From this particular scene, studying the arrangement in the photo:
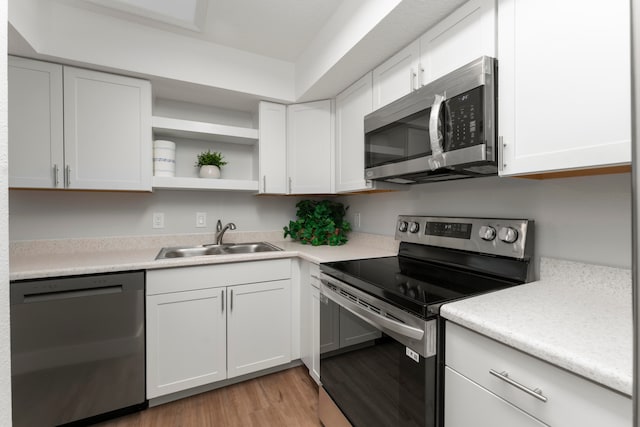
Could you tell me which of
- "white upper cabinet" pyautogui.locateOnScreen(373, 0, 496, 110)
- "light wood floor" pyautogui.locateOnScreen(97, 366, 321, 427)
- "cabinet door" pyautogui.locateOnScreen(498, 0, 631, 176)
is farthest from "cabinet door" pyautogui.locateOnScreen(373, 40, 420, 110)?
"light wood floor" pyautogui.locateOnScreen(97, 366, 321, 427)

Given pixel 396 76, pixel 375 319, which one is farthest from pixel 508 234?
pixel 396 76

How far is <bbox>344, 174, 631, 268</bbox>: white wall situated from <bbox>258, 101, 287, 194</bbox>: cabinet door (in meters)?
1.24

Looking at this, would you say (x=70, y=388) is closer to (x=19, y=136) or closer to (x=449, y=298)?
(x=19, y=136)

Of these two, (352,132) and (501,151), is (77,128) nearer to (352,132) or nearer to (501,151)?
(352,132)

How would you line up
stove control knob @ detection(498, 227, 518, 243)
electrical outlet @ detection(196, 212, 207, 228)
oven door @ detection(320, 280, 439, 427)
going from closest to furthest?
oven door @ detection(320, 280, 439, 427), stove control knob @ detection(498, 227, 518, 243), electrical outlet @ detection(196, 212, 207, 228)

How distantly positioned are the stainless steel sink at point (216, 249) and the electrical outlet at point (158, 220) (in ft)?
0.73

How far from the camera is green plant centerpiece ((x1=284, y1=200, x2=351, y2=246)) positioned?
2.31m

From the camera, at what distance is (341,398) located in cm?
134

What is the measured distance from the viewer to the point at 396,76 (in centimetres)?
155

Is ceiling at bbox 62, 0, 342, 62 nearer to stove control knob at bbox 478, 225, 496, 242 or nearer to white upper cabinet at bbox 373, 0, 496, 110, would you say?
white upper cabinet at bbox 373, 0, 496, 110

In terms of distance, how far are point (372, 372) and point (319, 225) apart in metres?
1.32

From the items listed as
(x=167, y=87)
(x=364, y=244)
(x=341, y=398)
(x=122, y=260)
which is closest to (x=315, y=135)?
(x=364, y=244)

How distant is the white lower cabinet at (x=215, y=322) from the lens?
5.34 feet

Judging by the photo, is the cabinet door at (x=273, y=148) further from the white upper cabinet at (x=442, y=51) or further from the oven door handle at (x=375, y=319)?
the oven door handle at (x=375, y=319)
